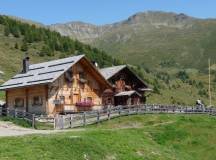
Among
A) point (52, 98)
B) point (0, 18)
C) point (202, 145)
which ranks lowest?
point (202, 145)

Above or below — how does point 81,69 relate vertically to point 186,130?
above

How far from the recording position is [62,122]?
48812mm

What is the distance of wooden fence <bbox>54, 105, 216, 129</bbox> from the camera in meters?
49.3

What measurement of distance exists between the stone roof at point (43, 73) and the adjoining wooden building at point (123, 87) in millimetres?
10596

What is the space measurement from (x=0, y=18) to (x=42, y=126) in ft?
314

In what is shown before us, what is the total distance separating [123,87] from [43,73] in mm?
16752

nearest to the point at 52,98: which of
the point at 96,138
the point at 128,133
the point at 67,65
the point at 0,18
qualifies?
the point at 67,65

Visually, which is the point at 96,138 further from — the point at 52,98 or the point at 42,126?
the point at 52,98

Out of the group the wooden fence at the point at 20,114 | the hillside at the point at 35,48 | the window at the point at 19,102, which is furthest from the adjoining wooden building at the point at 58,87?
the hillside at the point at 35,48

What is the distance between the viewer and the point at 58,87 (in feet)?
200

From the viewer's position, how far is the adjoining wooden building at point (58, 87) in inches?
2367

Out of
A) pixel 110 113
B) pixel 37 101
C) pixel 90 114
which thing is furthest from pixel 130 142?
pixel 37 101

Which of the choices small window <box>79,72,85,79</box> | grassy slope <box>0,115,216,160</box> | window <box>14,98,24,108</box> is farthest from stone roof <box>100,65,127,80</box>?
grassy slope <box>0,115,216,160</box>

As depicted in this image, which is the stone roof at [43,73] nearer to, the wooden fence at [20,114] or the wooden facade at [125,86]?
the wooden fence at [20,114]
